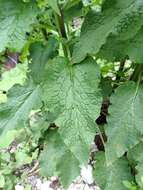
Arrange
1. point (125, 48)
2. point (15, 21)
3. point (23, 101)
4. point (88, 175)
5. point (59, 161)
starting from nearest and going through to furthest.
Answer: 1. point (15, 21)
2. point (125, 48)
3. point (23, 101)
4. point (59, 161)
5. point (88, 175)

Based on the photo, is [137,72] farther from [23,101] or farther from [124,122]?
[23,101]

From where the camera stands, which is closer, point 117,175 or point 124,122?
point 124,122

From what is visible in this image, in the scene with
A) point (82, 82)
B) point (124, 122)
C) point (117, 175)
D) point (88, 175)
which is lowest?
point (88, 175)

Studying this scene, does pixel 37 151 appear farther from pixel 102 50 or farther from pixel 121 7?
pixel 121 7

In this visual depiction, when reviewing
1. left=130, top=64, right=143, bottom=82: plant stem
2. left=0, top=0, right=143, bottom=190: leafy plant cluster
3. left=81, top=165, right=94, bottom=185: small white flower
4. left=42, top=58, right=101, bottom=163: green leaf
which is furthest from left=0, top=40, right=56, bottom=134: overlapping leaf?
left=81, top=165, right=94, bottom=185: small white flower

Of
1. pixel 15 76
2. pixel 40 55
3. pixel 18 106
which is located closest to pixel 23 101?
pixel 18 106

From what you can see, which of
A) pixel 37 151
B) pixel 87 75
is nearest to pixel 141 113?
pixel 87 75

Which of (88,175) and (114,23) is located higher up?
(114,23)

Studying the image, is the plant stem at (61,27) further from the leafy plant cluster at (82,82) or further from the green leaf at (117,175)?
the green leaf at (117,175)
